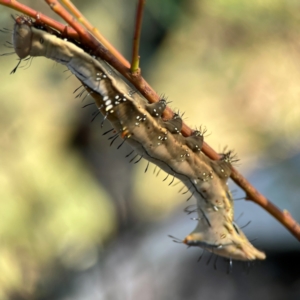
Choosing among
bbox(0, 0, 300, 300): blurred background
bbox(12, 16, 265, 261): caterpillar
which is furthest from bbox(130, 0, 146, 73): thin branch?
bbox(0, 0, 300, 300): blurred background

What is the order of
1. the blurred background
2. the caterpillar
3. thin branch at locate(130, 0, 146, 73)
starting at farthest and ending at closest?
1. the blurred background
2. the caterpillar
3. thin branch at locate(130, 0, 146, 73)

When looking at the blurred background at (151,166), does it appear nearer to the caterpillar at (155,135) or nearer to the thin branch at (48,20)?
the caterpillar at (155,135)

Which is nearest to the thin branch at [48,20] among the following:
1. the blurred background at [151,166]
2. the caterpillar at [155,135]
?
the caterpillar at [155,135]

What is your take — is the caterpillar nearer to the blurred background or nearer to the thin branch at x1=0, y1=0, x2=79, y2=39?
the thin branch at x1=0, y1=0, x2=79, y2=39

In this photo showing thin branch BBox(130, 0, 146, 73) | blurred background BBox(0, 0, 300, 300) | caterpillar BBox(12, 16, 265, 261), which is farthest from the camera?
blurred background BBox(0, 0, 300, 300)

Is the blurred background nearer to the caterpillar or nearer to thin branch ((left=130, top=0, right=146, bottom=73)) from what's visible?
the caterpillar

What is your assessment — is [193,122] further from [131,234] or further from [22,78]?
[22,78]

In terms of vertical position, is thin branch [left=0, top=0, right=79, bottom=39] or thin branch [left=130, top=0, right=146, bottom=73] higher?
thin branch [left=130, top=0, right=146, bottom=73]

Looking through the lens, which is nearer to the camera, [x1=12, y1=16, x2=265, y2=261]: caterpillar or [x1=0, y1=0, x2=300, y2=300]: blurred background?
[x1=12, y1=16, x2=265, y2=261]: caterpillar
